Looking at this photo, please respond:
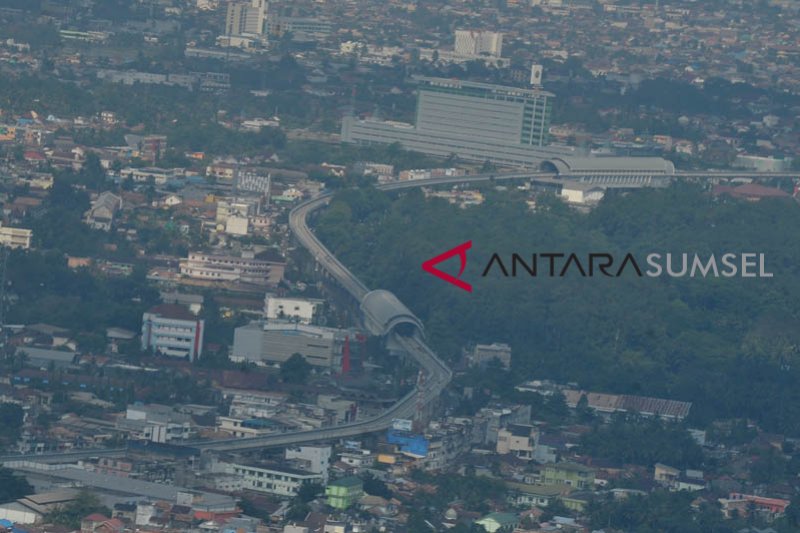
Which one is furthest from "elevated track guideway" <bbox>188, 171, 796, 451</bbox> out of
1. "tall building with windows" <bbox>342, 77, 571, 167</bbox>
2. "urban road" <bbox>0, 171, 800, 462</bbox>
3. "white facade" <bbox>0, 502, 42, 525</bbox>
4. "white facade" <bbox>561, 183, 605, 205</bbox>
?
"tall building with windows" <bbox>342, 77, 571, 167</bbox>

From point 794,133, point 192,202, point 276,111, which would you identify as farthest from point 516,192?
point 794,133

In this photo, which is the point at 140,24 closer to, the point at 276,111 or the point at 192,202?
the point at 276,111

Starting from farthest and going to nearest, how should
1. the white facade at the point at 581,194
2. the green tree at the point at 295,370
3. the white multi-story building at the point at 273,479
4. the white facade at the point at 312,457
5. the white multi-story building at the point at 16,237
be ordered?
the white facade at the point at 581,194 → the white multi-story building at the point at 16,237 → the green tree at the point at 295,370 → the white facade at the point at 312,457 → the white multi-story building at the point at 273,479

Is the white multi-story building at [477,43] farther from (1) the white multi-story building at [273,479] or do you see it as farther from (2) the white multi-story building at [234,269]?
(1) the white multi-story building at [273,479]

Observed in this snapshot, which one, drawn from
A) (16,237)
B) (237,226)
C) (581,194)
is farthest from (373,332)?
(581,194)

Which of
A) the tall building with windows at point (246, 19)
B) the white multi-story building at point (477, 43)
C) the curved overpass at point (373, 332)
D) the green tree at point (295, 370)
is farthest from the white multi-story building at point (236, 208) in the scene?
the white multi-story building at point (477, 43)
